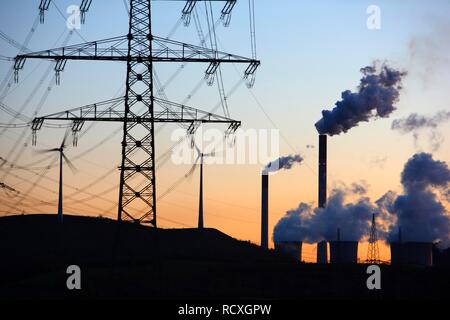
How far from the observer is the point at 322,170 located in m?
148

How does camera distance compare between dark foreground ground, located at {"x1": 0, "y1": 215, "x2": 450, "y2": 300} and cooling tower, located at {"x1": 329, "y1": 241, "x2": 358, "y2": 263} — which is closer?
dark foreground ground, located at {"x1": 0, "y1": 215, "x2": 450, "y2": 300}

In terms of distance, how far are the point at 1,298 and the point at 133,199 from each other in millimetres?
13630

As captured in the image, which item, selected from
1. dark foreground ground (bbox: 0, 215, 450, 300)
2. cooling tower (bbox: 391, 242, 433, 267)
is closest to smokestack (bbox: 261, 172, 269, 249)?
cooling tower (bbox: 391, 242, 433, 267)

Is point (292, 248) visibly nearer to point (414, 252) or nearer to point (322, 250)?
point (322, 250)

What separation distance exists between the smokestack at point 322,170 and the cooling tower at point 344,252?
586 cm

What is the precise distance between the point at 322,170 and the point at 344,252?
11566 millimetres

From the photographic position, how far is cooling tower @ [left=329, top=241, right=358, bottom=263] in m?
144

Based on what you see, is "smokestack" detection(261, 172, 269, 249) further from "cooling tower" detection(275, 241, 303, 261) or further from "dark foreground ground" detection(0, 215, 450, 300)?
"dark foreground ground" detection(0, 215, 450, 300)

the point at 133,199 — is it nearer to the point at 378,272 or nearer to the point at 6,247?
the point at 378,272

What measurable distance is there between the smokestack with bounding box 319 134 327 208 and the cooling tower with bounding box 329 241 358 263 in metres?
5.86

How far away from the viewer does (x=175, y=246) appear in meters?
135

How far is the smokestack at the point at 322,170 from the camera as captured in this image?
14638 cm
